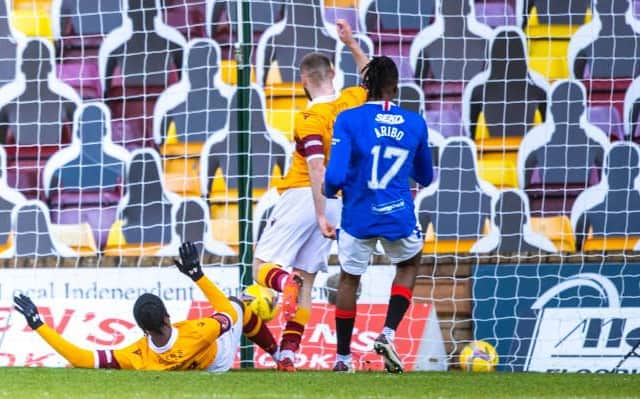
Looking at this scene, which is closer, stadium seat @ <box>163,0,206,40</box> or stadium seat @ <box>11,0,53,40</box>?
stadium seat @ <box>163,0,206,40</box>

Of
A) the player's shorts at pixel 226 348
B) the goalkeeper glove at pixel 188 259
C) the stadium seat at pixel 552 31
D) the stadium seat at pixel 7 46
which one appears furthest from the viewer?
the stadium seat at pixel 7 46

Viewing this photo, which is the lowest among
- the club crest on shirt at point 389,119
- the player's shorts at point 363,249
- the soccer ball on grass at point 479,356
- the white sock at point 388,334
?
the soccer ball on grass at point 479,356

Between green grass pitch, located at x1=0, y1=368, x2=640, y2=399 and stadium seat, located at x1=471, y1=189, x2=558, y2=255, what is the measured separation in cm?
264

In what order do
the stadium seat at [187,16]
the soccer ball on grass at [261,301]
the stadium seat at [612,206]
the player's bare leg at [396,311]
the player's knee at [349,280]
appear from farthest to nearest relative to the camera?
the stadium seat at [187,16] → the stadium seat at [612,206] → the soccer ball on grass at [261,301] → the player's knee at [349,280] → the player's bare leg at [396,311]

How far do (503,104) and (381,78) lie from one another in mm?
3203

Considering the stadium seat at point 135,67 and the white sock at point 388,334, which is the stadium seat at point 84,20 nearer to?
the stadium seat at point 135,67

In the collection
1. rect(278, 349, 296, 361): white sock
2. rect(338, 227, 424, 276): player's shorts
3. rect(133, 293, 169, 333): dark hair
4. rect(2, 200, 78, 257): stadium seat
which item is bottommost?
rect(278, 349, 296, 361): white sock

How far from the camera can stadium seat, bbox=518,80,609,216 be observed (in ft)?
34.7

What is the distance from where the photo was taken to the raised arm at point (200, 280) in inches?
311

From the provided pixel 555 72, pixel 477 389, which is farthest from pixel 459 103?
pixel 477 389

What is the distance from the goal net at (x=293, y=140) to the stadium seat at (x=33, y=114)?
10mm

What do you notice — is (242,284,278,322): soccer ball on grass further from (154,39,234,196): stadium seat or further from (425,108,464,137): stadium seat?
(425,108,464,137): stadium seat

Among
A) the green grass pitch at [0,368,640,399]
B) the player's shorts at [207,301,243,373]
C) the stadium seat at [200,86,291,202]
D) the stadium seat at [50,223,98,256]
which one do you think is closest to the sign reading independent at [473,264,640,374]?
the stadium seat at [200,86,291,202]

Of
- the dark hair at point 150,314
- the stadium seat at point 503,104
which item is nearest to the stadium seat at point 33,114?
the stadium seat at point 503,104
